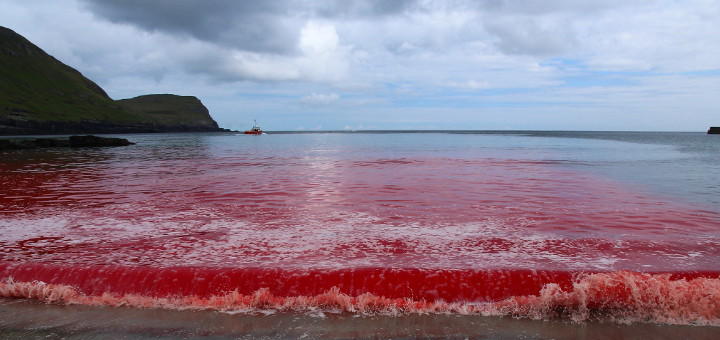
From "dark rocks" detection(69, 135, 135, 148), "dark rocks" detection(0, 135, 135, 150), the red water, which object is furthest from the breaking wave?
"dark rocks" detection(69, 135, 135, 148)

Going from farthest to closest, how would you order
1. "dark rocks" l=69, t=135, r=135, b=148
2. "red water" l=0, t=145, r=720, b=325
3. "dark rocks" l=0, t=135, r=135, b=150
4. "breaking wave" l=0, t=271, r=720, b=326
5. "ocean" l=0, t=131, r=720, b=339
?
"dark rocks" l=69, t=135, r=135, b=148
"dark rocks" l=0, t=135, r=135, b=150
"red water" l=0, t=145, r=720, b=325
"breaking wave" l=0, t=271, r=720, b=326
"ocean" l=0, t=131, r=720, b=339

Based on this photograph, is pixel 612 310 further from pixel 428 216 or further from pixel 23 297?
pixel 23 297

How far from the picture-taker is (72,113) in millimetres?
197125

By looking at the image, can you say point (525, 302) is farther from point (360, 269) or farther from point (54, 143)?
point (54, 143)

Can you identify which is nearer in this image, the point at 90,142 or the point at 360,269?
the point at 360,269

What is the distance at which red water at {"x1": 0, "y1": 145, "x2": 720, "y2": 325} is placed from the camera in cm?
709

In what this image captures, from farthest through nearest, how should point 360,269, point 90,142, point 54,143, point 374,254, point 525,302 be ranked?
point 90,142, point 54,143, point 374,254, point 360,269, point 525,302

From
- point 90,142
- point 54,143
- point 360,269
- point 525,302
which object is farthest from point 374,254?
point 90,142

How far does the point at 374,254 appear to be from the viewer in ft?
30.5

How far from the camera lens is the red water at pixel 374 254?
23.3ft

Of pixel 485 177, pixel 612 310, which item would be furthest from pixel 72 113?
pixel 612 310

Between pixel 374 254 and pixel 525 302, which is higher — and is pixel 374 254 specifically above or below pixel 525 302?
above

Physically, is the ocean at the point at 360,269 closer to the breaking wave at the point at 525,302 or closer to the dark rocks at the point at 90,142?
the breaking wave at the point at 525,302

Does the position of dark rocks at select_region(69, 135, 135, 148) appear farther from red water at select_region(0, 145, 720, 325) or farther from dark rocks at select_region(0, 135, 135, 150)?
red water at select_region(0, 145, 720, 325)
